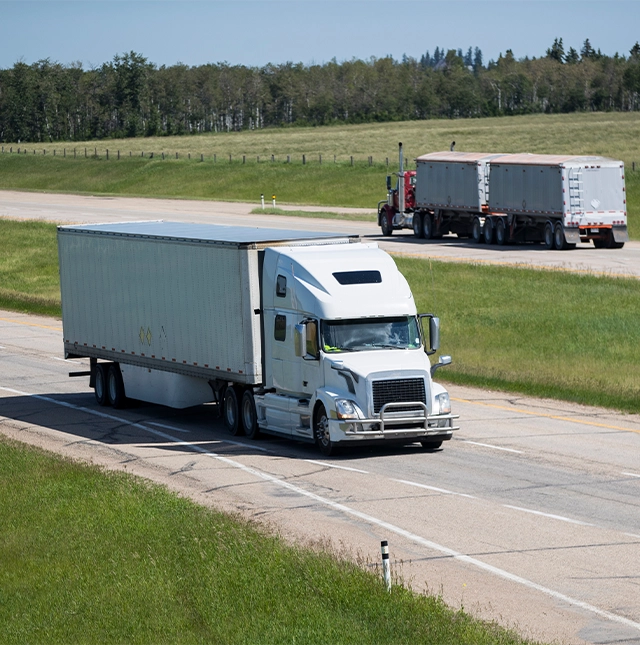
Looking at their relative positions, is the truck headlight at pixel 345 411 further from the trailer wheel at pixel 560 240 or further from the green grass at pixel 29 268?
the trailer wheel at pixel 560 240

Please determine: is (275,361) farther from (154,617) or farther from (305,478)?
(154,617)

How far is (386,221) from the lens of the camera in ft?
198

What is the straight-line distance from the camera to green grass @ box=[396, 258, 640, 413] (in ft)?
89.6

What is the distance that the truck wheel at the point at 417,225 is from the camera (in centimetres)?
5991

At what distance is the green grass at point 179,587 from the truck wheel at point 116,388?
9.65 metres

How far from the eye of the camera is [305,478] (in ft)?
59.5

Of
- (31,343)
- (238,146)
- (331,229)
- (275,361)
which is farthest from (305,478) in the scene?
(238,146)

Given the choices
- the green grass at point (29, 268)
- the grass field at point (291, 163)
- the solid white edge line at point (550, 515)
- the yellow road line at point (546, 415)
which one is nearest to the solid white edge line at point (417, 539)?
the solid white edge line at point (550, 515)

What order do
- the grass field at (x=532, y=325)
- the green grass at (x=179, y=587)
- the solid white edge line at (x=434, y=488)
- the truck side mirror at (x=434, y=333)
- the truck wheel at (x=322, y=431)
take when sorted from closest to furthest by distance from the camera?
the green grass at (x=179, y=587)
the solid white edge line at (x=434, y=488)
the truck wheel at (x=322, y=431)
the truck side mirror at (x=434, y=333)
the grass field at (x=532, y=325)

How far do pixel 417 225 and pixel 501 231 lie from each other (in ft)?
21.8

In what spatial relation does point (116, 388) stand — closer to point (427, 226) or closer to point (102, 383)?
point (102, 383)

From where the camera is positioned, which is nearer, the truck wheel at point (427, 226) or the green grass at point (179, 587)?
the green grass at point (179, 587)

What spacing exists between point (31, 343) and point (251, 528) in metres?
22.8

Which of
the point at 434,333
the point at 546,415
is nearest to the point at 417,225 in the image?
the point at 546,415
